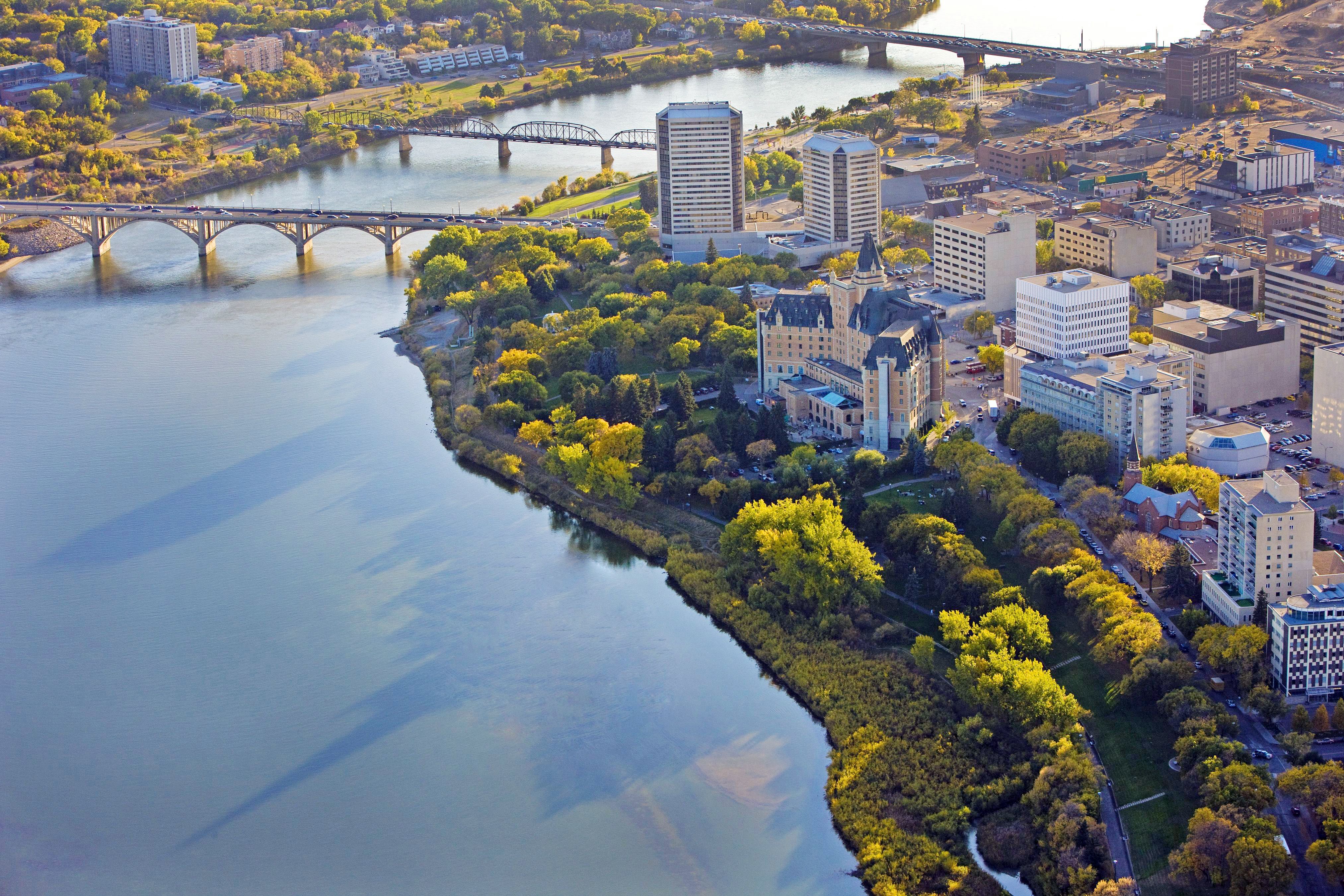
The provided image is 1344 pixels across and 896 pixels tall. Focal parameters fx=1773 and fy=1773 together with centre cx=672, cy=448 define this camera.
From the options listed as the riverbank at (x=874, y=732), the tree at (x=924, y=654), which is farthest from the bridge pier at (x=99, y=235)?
the tree at (x=924, y=654)

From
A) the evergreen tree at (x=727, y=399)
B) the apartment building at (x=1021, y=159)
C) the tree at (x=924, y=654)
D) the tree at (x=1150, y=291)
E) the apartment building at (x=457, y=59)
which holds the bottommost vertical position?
the tree at (x=924, y=654)

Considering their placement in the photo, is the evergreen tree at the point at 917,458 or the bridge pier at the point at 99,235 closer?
the evergreen tree at the point at 917,458

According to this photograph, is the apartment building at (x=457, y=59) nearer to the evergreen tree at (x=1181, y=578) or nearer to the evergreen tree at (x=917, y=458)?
the evergreen tree at (x=917, y=458)

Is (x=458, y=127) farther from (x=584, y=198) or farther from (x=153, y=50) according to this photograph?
(x=153, y=50)

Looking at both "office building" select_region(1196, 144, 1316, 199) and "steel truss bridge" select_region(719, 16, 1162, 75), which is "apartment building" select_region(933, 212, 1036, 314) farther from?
"steel truss bridge" select_region(719, 16, 1162, 75)

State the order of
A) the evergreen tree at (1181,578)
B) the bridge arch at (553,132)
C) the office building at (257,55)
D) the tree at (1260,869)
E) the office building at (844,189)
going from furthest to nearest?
the office building at (257,55)
the bridge arch at (553,132)
the office building at (844,189)
the evergreen tree at (1181,578)
the tree at (1260,869)

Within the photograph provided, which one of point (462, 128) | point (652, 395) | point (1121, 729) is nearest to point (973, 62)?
point (462, 128)
